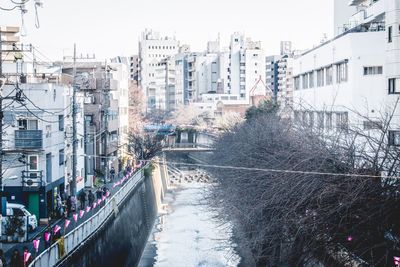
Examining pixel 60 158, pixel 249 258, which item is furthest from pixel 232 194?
pixel 60 158

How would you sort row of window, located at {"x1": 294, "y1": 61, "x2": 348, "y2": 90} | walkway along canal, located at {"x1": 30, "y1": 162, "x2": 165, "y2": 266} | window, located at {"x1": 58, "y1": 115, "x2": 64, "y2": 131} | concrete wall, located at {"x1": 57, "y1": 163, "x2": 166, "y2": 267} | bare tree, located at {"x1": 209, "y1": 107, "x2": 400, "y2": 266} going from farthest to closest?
window, located at {"x1": 58, "y1": 115, "x2": 64, "y2": 131}
row of window, located at {"x1": 294, "y1": 61, "x2": 348, "y2": 90}
concrete wall, located at {"x1": 57, "y1": 163, "x2": 166, "y2": 267}
walkway along canal, located at {"x1": 30, "y1": 162, "x2": 165, "y2": 266}
bare tree, located at {"x1": 209, "y1": 107, "x2": 400, "y2": 266}

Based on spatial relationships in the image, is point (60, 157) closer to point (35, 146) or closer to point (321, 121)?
point (35, 146)

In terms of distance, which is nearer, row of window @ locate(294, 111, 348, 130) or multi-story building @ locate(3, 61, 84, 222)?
row of window @ locate(294, 111, 348, 130)

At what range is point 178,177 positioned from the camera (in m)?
67.6

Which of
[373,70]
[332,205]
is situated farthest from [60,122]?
[332,205]

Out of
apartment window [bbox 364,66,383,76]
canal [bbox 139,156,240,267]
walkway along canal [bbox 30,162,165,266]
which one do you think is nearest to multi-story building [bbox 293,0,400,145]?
apartment window [bbox 364,66,383,76]

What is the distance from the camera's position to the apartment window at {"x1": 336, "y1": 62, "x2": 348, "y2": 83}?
28219 millimetres

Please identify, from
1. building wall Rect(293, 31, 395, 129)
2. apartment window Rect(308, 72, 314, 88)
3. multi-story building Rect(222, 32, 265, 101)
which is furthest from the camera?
multi-story building Rect(222, 32, 265, 101)

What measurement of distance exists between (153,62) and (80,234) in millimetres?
116570

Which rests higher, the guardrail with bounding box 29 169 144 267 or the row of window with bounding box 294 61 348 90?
the row of window with bounding box 294 61 348 90

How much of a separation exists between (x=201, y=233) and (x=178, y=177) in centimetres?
2908

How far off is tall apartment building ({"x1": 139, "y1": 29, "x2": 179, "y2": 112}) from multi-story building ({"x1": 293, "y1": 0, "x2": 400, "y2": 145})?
91.9 metres

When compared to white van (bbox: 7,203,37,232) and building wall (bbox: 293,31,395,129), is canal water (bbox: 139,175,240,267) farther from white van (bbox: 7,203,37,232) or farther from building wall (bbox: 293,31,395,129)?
building wall (bbox: 293,31,395,129)

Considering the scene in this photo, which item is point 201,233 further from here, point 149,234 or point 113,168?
point 113,168
